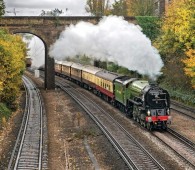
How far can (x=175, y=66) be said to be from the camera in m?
41.3

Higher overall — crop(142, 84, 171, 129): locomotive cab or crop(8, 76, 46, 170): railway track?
crop(142, 84, 171, 129): locomotive cab

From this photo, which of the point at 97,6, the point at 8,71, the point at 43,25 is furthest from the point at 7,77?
the point at 97,6

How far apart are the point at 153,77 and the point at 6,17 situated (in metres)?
26.6

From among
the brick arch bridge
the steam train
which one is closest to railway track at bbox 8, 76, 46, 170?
the steam train

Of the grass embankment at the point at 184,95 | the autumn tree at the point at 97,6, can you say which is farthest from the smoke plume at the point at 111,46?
the autumn tree at the point at 97,6

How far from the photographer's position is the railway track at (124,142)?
58.2 feet

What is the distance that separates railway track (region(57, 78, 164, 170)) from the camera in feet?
58.2

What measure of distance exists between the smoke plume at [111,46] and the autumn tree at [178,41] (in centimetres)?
480

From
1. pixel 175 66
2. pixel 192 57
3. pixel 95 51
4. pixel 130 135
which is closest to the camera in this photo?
pixel 130 135

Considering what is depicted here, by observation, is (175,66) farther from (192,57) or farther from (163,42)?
(192,57)

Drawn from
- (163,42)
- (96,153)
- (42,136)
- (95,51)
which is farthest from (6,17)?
(96,153)

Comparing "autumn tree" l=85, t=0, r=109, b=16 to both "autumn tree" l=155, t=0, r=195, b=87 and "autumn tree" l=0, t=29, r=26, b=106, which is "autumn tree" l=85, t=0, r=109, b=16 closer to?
"autumn tree" l=155, t=0, r=195, b=87

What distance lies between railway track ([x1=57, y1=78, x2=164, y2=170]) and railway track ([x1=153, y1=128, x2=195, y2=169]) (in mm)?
1634

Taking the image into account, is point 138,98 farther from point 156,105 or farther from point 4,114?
point 4,114
